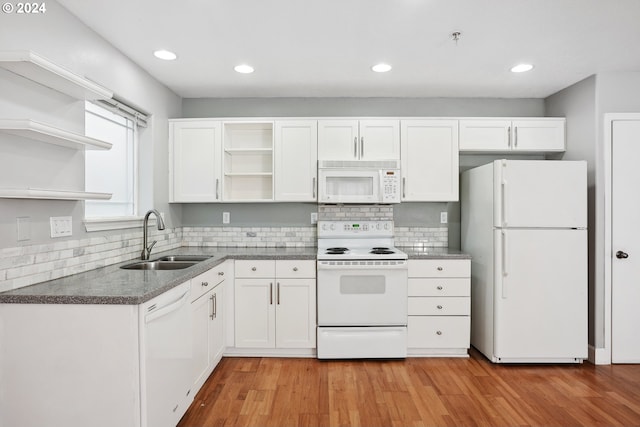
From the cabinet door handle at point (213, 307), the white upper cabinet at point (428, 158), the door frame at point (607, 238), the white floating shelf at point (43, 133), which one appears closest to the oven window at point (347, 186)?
the white upper cabinet at point (428, 158)

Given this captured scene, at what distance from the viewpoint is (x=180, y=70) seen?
306 centimetres

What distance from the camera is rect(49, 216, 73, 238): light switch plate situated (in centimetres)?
204

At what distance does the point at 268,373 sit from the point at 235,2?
2.63 meters

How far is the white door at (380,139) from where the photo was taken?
3465mm

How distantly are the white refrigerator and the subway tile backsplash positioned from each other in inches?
35.3

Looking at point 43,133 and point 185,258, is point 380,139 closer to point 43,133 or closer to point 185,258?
point 185,258

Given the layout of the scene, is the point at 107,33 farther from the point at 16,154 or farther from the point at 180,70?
the point at 16,154

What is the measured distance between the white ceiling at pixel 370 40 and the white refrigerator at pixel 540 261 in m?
0.84

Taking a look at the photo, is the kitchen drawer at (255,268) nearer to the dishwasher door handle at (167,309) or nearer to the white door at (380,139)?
the dishwasher door handle at (167,309)

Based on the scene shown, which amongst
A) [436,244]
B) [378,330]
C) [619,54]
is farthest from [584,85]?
[378,330]

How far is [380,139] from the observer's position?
347cm

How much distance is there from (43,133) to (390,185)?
2594 millimetres

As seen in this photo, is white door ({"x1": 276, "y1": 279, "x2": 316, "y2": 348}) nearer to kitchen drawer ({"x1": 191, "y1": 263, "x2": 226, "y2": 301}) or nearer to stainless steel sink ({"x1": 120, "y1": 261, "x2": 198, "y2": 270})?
kitchen drawer ({"x1": 191, "y1": 263, "x2": 226, "y2": 301})

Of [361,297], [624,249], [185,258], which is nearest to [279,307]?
[361,297]
